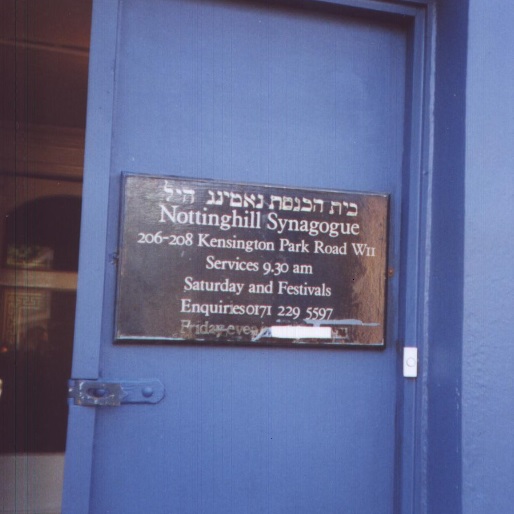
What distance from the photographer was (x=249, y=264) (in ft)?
7.20

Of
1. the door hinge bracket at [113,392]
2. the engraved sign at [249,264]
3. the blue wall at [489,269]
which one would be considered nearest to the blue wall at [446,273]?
the blue wall at [489,269]

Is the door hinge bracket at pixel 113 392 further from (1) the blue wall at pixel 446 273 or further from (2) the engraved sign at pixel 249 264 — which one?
(1) the blue wall at pixel 446 273

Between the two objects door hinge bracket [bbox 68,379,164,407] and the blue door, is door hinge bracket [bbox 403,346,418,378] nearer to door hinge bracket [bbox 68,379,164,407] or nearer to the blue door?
the blue door

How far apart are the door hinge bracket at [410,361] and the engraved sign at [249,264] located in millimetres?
95

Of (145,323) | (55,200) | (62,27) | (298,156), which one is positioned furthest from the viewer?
(55,200)

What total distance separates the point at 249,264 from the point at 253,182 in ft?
1.00

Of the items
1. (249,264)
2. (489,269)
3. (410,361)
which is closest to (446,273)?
(489,269)

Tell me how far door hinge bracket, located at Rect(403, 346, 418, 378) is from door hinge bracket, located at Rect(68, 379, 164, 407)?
34.9 inches

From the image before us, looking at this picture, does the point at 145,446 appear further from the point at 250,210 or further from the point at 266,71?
the point at 266,71

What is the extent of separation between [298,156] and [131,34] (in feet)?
2.43

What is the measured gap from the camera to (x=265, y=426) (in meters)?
2.20

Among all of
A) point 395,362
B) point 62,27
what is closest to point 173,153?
point 395,362

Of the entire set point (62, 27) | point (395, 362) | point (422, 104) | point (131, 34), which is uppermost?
point (62, 27)

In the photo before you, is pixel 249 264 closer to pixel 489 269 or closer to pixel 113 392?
pixel 113 392
